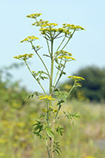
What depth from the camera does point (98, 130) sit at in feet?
30.2

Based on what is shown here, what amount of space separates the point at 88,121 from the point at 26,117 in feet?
8.78

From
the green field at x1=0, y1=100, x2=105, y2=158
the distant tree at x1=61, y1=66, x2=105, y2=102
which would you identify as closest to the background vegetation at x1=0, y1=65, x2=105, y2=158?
the green field at x1=0, y1=100, x2=105, y2=158

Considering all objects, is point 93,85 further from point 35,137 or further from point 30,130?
point 35,137

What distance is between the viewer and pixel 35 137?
6.06 metres

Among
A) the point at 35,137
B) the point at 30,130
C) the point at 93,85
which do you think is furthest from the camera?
the point at 93,85

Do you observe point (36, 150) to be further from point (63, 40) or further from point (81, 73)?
point (81, 73)

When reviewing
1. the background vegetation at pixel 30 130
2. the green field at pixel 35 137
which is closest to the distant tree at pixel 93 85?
the background vegetation at pixel 30 130

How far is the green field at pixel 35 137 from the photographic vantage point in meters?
5.87

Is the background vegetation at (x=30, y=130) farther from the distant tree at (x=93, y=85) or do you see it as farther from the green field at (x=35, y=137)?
the distant tree at (x=93, y=85)

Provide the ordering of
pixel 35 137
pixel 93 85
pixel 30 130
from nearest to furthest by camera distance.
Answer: pixel 35 137 < pixel 30 130 < pixel 93 85

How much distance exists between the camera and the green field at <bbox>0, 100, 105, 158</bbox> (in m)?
5.87

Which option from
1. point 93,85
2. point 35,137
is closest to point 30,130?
point 35,137

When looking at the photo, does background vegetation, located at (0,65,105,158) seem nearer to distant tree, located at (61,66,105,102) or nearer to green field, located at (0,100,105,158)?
green field, located at (0,100,105,158)

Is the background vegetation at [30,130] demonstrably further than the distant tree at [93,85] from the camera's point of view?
No
